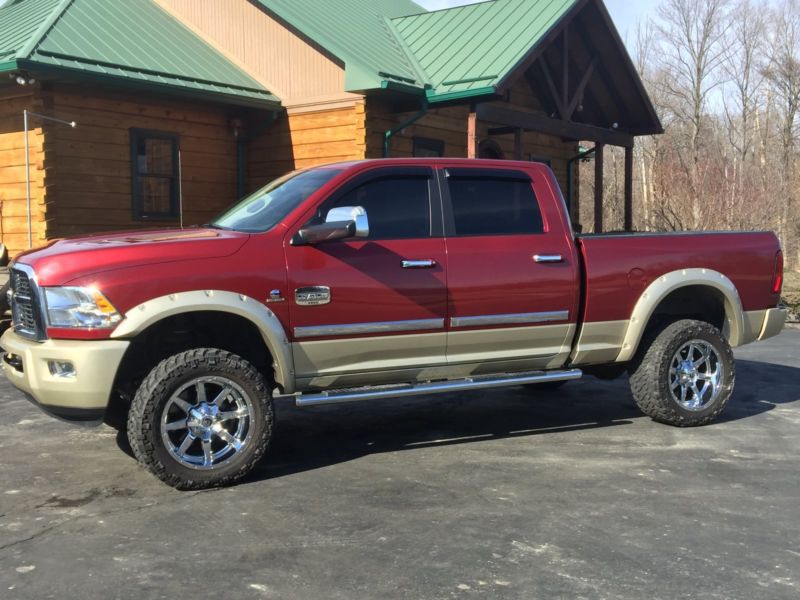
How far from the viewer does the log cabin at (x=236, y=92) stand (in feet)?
41.4

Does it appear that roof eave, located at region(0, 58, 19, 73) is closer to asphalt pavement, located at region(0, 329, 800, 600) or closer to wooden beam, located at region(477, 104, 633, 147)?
asphalt pavement, located at region(0, 329, 800, 600)

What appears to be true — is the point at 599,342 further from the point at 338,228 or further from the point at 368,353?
the point at 338,228

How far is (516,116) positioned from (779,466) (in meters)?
10.1

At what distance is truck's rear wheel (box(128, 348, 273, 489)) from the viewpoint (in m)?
4.69

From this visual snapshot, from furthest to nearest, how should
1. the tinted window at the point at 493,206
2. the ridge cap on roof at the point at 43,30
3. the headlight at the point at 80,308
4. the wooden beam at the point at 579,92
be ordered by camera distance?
the wooden beam at the point at 579,92
the ridge cap on roof at the point at 43,30
the tinted window at the point at 493,206
the headlight at the point at 80,308

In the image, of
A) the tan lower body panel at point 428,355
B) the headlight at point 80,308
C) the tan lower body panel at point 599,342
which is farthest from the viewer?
the tan lower body panel at point 599,342

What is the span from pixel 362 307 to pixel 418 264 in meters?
0.49

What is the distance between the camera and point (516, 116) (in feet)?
47.4

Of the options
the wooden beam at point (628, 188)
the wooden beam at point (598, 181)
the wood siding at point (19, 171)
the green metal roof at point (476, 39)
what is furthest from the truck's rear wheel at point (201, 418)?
the wooden beam at point (628, 188)

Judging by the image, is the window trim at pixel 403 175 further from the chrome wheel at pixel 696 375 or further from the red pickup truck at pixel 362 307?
the chrome wheel at pixel 696 375

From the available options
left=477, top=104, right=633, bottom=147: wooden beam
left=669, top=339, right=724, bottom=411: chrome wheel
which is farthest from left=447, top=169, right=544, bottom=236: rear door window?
left=477, top=104, right=633, bottom=147: wooden beam

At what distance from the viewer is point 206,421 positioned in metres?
4.86

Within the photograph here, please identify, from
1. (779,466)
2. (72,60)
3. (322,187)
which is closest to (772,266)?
(779,466)

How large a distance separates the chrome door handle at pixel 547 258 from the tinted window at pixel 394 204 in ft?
2.64
